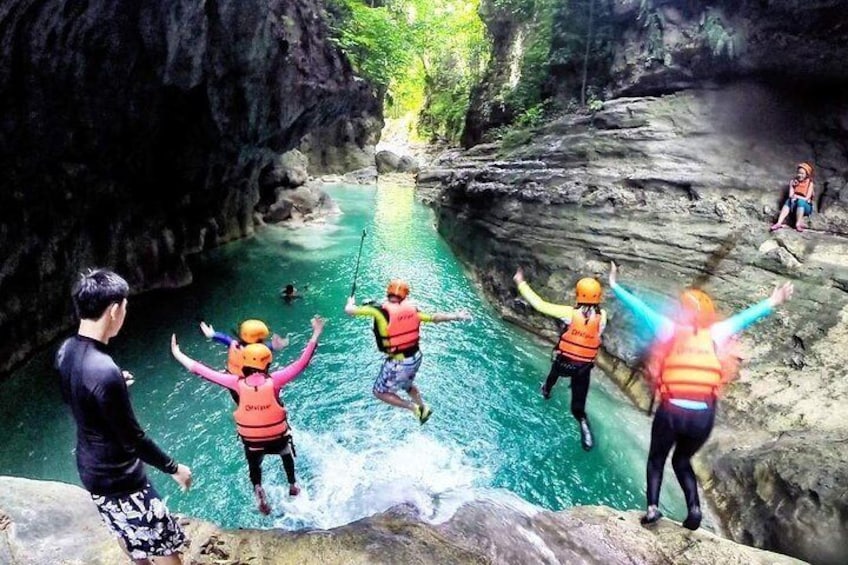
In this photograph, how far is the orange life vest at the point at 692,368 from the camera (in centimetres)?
480

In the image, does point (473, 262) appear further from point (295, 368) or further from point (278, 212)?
point (278, 212)

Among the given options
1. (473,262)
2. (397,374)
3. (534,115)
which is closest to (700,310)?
(397,374)

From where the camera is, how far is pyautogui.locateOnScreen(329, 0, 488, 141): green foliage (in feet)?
59.4

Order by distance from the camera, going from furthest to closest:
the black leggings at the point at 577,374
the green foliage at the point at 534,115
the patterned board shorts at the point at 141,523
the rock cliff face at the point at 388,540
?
the green foliage at the point at 534,115 < the black leggings at the point at 577,374 < the rock cliff face at the point at 388,540 < the patterned board shorts at the point at 141,523

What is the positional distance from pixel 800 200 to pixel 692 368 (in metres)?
8.29

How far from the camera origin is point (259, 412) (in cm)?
569

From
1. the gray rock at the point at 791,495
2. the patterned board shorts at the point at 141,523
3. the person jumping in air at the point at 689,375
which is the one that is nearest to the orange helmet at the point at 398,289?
the person jumping in air at the point at 689,375

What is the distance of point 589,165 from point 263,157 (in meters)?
13.8

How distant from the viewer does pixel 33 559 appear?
4066 mm

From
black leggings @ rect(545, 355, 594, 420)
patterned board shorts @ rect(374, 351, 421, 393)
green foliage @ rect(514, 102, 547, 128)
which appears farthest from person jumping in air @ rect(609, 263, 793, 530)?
green foliage @ rect(514, 102, 547, 128)

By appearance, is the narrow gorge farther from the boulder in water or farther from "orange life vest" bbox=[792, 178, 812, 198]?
the boulder in water

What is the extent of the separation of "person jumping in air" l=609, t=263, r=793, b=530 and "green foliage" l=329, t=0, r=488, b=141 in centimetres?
1605

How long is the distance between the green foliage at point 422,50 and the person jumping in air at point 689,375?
16.1 metres

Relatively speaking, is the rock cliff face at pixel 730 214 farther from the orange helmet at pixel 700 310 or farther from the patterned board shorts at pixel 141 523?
the patterned board shorts at pixel 141 523
